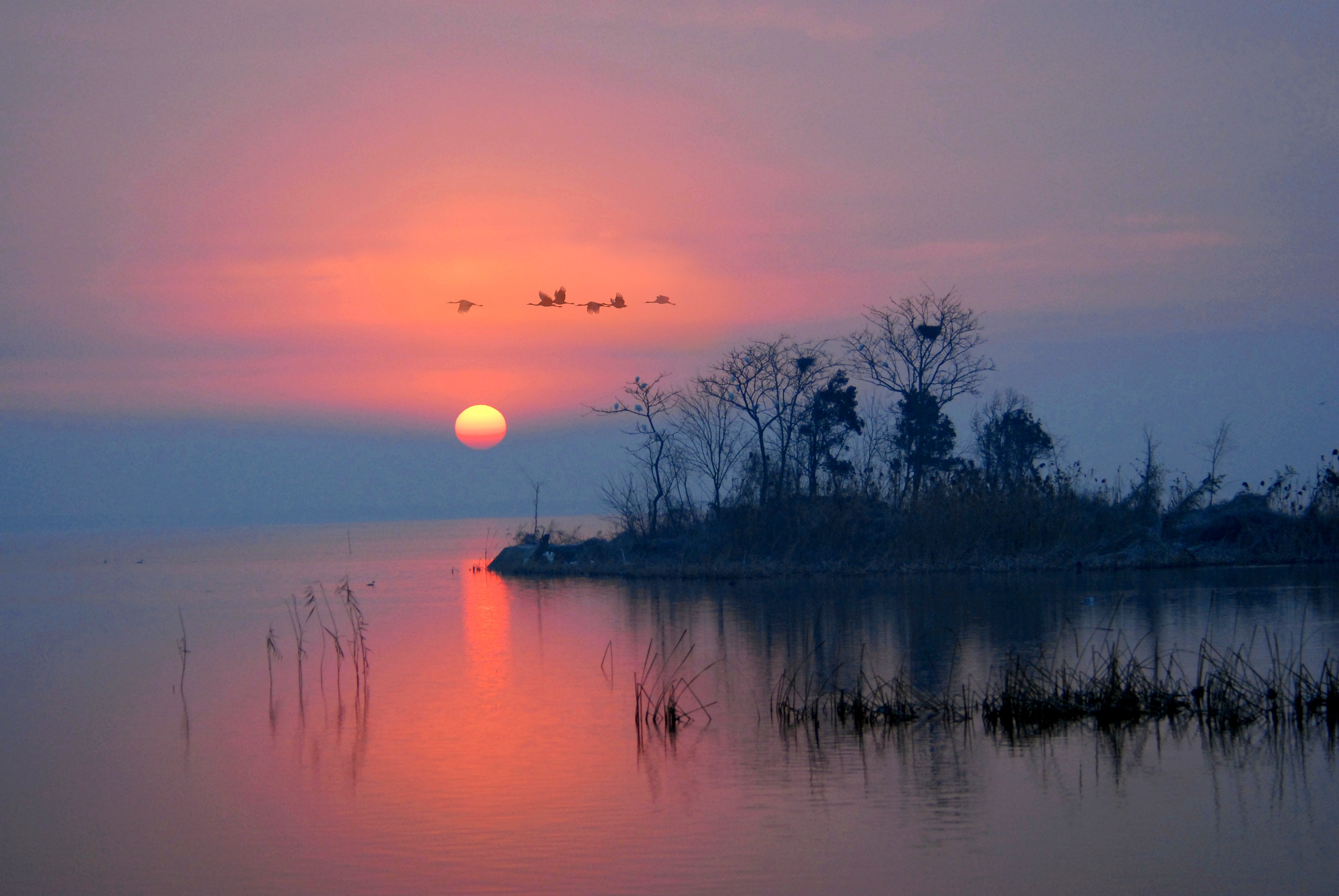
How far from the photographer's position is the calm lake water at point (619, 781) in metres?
8.04

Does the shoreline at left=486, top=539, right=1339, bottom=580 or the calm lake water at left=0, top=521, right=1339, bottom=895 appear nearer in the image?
the calm lake water at left=0, top=521, right=1339, bottom=895

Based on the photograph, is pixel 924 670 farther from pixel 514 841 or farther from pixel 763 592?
pixel 763 592

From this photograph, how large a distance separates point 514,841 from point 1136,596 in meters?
19.1

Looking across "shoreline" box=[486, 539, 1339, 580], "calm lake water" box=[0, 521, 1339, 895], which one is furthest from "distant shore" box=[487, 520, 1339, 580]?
"calm lake water" box=[0, 521, 1339, 895]

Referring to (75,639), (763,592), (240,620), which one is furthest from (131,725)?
(763,592)

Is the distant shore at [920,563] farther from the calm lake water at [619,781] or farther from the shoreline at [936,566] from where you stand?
the calm lake water at [619,781]

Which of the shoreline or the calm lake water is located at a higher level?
the shoreline

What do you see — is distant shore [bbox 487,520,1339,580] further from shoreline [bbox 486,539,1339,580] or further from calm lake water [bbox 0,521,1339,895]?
calm lake water [bbox 0,521,1339,895]

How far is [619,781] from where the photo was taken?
34.8 ft

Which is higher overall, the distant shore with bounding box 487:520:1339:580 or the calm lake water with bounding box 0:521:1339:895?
the distant shore with bounding box 487:520:1339:580

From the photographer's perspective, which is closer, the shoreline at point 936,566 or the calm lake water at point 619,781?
the calm lake water at point 619,781

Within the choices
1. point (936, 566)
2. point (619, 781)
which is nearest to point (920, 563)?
point (936, 566)

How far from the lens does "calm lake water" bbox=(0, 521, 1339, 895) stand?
8.04 meters

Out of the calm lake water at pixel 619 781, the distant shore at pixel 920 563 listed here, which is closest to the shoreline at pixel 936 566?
the distant shore at pixel 920 563
